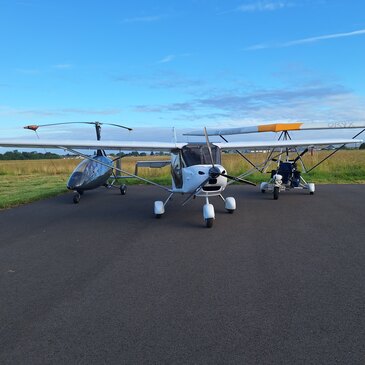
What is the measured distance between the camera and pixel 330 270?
5461 millimetres

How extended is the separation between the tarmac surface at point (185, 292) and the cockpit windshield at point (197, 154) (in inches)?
67.6

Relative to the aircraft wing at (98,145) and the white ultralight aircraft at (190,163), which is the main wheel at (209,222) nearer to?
the white ultralight aircraft at (190,163)

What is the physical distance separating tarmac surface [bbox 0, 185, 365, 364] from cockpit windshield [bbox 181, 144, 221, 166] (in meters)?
Answer: 1.72

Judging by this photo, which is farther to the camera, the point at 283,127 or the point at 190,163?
the point at 283,127

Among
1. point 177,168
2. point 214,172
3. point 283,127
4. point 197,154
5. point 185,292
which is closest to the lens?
point 185,292

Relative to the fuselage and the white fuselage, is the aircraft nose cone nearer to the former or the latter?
the white fuselage

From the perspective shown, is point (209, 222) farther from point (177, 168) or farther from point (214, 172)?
point (177, 168)

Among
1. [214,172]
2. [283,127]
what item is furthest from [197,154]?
[283,127]

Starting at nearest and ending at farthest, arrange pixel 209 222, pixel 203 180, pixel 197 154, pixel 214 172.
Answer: pixel 209 222, pixel 214 172, pixel 203 180, pixel 197 154

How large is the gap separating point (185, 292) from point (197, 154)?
231 inches

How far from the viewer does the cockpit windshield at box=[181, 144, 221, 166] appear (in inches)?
397

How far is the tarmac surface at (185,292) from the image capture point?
10.9 feet

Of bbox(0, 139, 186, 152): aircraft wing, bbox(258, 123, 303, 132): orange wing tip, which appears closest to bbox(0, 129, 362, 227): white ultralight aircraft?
bbox(0, 139, 186, 152): aircraft wing

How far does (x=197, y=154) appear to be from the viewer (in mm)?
10180
